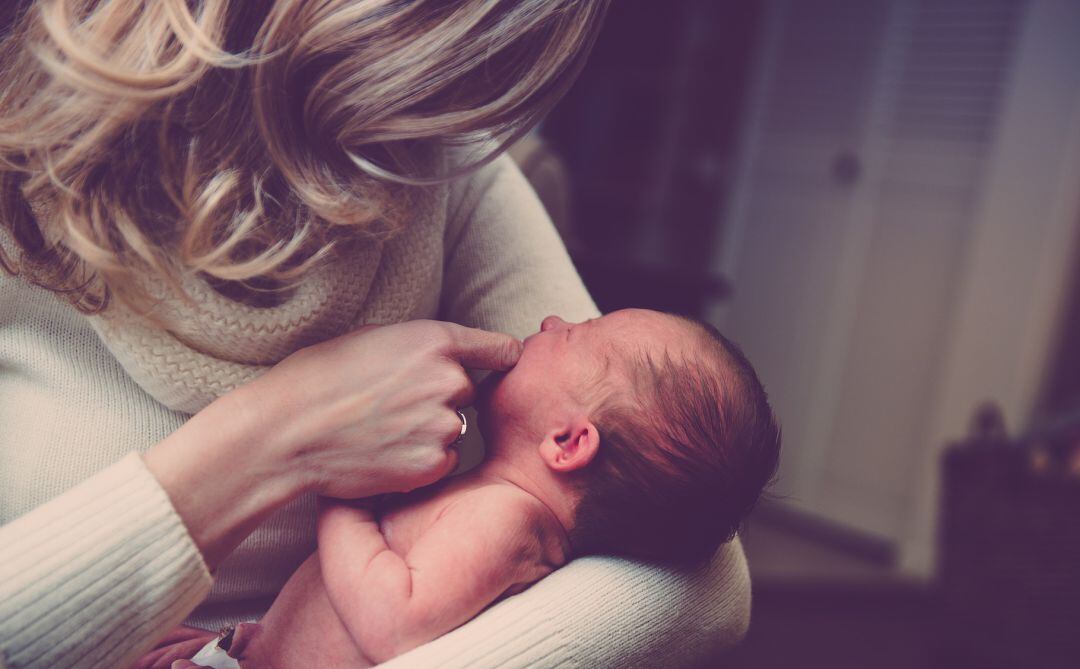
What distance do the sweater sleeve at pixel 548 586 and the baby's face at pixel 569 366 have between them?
0.11 m

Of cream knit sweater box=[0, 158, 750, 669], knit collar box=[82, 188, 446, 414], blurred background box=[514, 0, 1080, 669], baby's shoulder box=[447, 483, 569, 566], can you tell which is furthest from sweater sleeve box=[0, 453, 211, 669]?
blurred background box=[514, 0, 1080, 669]

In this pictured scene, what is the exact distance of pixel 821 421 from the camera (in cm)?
330

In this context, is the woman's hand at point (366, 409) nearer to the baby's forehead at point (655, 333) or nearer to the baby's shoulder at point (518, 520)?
the baby's shoulder at point (518, 520)

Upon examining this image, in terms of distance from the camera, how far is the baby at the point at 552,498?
28.6 inches

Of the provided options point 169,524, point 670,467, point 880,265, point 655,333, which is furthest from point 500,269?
point 880,265

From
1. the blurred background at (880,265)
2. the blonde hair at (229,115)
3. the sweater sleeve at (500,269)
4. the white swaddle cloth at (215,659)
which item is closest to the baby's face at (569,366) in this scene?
the sweater sleeve at (500,269)

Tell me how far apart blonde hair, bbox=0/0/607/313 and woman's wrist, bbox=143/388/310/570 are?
0.12 m

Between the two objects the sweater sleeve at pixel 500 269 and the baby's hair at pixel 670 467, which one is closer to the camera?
the baby's hair at pixel 670 467

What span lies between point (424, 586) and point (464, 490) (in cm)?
13

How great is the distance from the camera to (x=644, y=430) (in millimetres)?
821

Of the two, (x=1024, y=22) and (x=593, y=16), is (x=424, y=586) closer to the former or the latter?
(x=593, y=16)

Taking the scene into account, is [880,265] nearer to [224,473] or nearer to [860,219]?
[860,219]

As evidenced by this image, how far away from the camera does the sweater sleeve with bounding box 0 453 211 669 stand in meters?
0.61

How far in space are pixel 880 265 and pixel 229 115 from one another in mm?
2844
